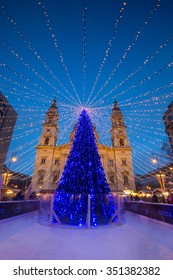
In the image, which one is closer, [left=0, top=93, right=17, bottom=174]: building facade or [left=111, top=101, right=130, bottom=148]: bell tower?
[left=0, top=93, right=17, bottom=174]: building facade

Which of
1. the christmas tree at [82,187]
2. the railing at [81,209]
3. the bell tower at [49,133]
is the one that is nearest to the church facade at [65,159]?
the bell tower at [49,133]

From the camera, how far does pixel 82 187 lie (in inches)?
274

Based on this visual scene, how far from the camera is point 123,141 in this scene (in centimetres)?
3297

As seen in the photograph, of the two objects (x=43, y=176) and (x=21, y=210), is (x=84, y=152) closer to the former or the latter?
(x=21, y=210)

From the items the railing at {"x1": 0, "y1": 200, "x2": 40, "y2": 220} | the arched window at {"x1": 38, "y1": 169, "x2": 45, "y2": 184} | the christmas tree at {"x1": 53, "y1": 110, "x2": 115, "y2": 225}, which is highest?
the arched window at {"x1": 38, "y1": 169, "x2": 45, "y2": 184}

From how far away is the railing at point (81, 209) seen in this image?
6176mm

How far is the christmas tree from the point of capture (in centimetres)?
632

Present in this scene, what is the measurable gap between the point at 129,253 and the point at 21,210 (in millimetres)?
8786

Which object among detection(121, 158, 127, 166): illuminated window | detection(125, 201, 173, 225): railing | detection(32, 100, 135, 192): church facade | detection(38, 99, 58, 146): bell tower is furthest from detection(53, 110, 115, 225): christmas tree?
detection(38, 99, 58, 146): bell tower

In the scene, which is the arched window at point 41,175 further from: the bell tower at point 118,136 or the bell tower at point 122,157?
the bell tower at point 118,136

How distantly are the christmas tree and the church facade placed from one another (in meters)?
19.0

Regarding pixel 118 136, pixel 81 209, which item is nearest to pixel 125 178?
pixel 118 136

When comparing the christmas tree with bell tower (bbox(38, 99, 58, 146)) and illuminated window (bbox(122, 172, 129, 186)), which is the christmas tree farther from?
bell tower (bbox(38, 99, 58, 146))
